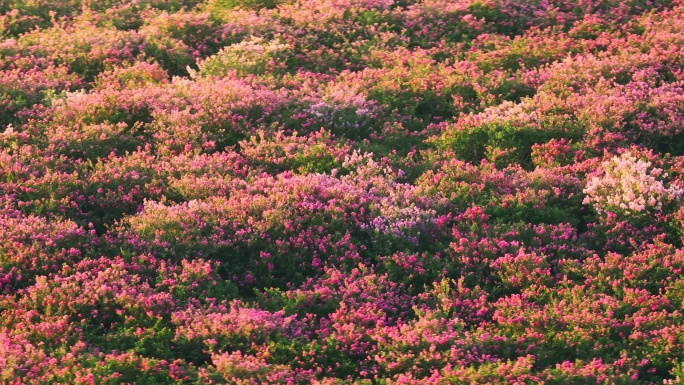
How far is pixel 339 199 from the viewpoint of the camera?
10.3 m

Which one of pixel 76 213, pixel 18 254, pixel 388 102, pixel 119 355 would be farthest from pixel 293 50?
pixel 119 355

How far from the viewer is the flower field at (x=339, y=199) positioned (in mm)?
8078

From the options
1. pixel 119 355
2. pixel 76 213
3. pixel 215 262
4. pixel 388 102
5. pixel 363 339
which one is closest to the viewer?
pixel 119 355

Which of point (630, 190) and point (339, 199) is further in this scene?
point (630, 190)

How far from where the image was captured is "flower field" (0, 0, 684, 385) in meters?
Result: 8.08

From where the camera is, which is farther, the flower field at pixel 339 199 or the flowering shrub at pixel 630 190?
the flowering shrub at pixel 630 190

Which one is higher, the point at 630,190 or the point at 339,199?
the point at 339,199

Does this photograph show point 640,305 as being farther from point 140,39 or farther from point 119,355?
point 140,39

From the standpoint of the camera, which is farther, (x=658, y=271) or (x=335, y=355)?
(x=658, y=271)

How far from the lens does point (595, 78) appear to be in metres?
13.3

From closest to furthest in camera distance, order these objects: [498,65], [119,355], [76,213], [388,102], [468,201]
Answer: [119,355] < [76,213] < [468,201] < [388,102] < [498,65]

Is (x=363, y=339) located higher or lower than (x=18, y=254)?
lower

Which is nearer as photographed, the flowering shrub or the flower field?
the flower field

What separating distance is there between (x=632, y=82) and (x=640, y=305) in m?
Result: 5.30
